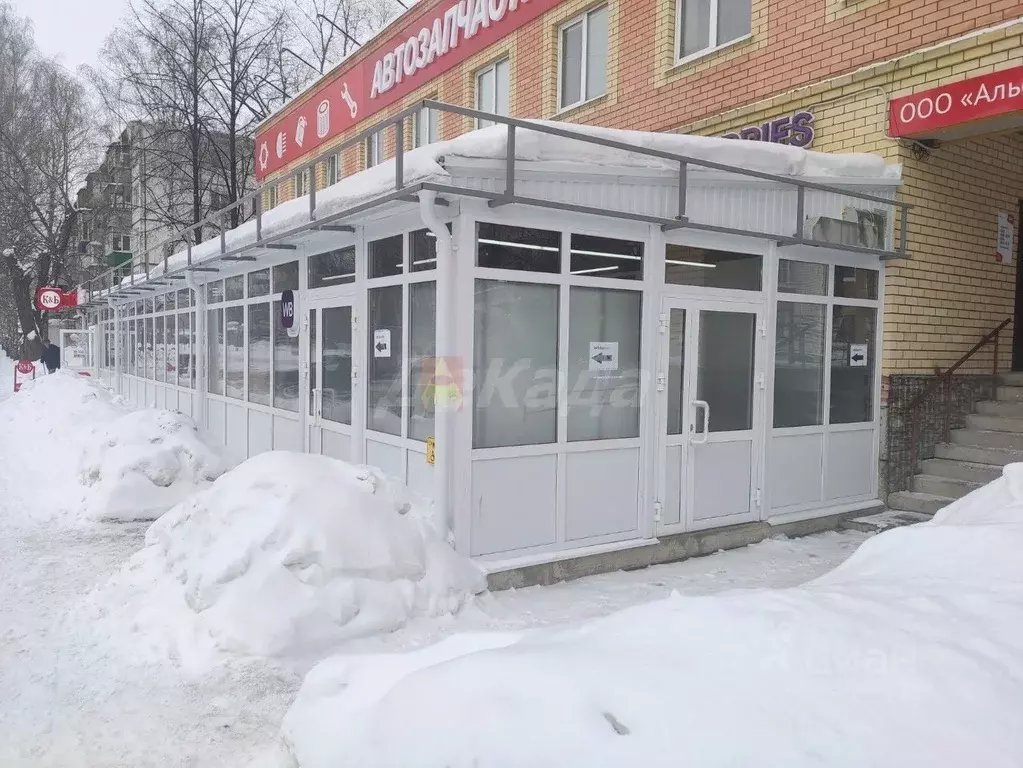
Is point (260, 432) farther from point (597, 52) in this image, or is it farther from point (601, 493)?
point (597, 52)

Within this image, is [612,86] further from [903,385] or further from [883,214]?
[903,385]

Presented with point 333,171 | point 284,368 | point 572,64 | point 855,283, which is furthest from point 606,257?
point 333,171

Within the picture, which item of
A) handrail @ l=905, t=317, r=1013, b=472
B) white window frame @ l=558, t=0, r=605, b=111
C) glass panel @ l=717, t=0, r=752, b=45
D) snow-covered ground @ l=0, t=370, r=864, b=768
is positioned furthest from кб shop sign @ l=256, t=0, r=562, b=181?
snow-covered ground @ l=0, t=370, r=864, b=768

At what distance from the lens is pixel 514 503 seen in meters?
5.45

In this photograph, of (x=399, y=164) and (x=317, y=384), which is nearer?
(x=399, y=164)

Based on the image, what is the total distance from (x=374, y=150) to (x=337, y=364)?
10.5 meters

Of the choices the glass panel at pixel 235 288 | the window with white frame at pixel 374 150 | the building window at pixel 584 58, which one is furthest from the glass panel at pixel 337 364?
the window with white frame at pixel 374 150

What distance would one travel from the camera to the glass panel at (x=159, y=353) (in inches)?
546

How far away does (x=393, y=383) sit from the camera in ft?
20.4

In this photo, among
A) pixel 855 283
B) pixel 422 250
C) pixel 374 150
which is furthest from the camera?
pixel 374 150

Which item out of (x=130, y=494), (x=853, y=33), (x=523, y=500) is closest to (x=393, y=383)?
(x=523, y=500)

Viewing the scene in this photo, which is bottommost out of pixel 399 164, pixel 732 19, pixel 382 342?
pixel 382 342

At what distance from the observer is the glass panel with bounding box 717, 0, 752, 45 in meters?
8.67

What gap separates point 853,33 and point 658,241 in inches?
138
